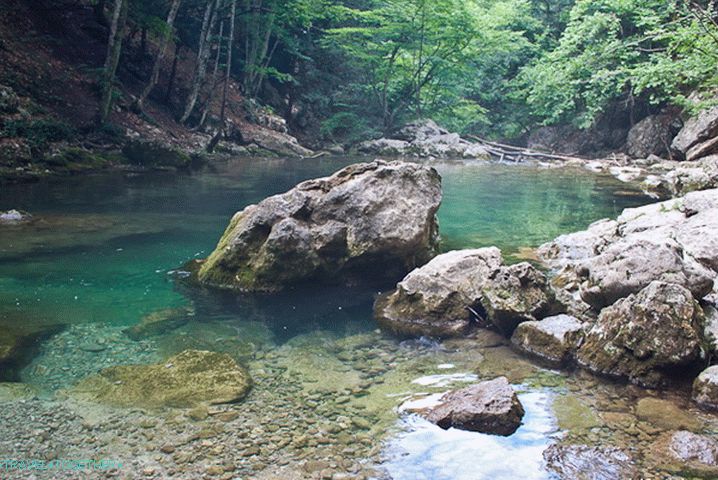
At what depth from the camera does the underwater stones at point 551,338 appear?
511 centimetres

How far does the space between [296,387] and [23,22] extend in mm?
20784

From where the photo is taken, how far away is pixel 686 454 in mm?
3459

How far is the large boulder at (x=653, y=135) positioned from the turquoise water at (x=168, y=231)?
21.3ft

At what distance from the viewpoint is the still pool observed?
3504 millimetres

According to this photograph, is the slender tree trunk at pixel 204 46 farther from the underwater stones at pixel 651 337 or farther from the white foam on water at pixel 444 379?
the underwater stones at pixel 651 337

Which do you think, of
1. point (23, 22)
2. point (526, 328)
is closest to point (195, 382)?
point (526, 328)

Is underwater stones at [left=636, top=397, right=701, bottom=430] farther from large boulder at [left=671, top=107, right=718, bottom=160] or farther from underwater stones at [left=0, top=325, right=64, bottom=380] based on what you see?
large boulder at [left=671, top=107, right=718, bottom=160]

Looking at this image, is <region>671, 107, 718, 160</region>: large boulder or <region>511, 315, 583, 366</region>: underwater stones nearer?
<region>511, 315, 583, 366</region>: underwater stones

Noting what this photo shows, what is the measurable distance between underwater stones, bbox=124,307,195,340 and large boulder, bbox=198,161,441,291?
96 cm

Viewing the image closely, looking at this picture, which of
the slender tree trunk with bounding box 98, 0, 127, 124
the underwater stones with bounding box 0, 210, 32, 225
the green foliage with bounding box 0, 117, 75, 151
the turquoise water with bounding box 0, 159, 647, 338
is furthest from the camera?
the slender tree trunk with bounding box 98, 0, 127, 124

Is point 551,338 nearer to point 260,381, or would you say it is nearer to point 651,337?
point 651,337

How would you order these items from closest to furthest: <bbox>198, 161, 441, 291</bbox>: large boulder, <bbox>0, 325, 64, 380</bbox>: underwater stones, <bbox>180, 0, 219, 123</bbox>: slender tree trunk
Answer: <bbox>0, 325, 64, 380</bbox>: underwater stones → <bbox>198, 161, 441, 291</bbox>: large boulder → <bbox>180, 0, 219, 123</bbox>: slender tree trunk

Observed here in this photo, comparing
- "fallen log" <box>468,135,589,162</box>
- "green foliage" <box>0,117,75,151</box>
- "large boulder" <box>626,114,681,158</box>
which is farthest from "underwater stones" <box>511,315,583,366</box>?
"fallen log" <box>468,135,589,162</box>

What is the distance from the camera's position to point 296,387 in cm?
452
